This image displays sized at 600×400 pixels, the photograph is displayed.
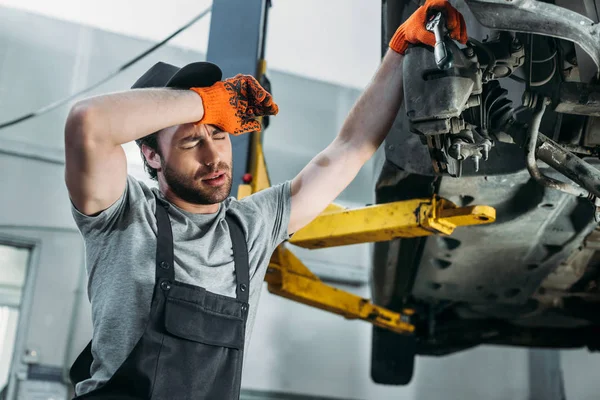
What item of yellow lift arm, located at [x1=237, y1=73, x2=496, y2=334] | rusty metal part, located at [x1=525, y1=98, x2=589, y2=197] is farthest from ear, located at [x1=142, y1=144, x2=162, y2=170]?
yellow lift arm, located at [x1=237, y1=73, x2=496, y2=334]

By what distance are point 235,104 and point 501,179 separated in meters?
1.12

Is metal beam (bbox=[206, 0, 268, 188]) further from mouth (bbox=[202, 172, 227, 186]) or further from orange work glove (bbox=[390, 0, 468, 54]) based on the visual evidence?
mouth (bbox=[202, 172, 227, 186])

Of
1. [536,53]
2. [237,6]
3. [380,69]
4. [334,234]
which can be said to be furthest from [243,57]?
[536,53]

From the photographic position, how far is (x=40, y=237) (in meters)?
4.93

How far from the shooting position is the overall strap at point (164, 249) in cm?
125

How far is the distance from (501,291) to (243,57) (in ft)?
4.98

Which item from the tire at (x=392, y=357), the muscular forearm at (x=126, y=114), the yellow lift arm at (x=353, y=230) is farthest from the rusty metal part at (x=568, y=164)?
the tire at (x=392, y=357)

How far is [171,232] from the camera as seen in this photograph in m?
1.32

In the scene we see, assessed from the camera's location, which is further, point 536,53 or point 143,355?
point 536,53

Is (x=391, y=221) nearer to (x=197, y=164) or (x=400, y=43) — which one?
(x=400, y=43)

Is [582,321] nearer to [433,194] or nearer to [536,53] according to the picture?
[433,194]

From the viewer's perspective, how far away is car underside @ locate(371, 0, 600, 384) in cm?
150

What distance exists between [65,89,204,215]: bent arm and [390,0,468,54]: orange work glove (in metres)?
0.55

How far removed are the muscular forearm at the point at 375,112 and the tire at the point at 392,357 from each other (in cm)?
219
